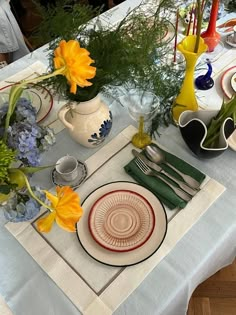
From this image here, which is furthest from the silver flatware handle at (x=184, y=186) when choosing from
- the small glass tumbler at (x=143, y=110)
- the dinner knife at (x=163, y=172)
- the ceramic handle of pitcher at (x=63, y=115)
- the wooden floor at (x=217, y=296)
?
the wooden floor at (x=217, y=296)

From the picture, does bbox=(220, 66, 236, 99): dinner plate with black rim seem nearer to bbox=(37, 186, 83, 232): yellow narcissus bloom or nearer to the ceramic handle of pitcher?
the ceramic handle of pitcher

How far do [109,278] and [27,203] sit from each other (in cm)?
20

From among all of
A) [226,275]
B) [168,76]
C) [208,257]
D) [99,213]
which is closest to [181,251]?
[208,257]

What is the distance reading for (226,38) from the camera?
103 centimetres

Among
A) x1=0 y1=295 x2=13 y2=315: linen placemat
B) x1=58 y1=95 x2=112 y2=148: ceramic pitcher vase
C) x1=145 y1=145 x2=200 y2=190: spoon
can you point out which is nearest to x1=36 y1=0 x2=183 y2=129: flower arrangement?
x1=58 y1=95 x2=112 y2=148: ceramic pitcher vase

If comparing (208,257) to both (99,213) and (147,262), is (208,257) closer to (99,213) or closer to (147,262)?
(147,262)

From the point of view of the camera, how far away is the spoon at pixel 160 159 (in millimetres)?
699

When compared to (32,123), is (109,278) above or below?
below

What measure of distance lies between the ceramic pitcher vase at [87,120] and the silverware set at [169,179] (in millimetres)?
103

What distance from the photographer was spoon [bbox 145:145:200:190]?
70 centimetres

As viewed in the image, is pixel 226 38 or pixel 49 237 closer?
pixel 49 237

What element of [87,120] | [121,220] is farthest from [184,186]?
[87,120]

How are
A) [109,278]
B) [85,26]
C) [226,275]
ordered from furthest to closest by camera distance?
1. [226,275]
2. [85,26]
3. [109,278]

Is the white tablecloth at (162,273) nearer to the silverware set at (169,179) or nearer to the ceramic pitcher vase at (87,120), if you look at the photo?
the silverware set at (169,179)
